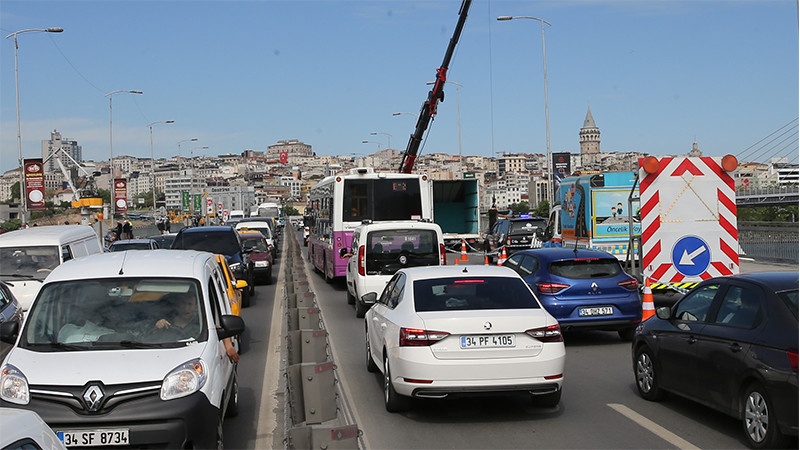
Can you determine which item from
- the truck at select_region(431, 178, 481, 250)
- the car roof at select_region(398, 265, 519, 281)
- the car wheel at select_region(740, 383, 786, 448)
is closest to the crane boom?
the truck at select_region(431, 178, 481, 250)

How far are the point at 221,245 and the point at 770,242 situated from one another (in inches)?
637

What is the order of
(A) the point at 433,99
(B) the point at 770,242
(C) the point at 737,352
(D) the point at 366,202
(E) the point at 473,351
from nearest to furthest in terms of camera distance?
(C) the point at 737,352 < (E) the point at 473,351 < (D) the point at 366,202 < (B) the point at 770,242 < (A) the point at 433,99

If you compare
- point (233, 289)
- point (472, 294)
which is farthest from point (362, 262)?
point (472, 294)

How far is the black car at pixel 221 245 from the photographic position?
19.6m

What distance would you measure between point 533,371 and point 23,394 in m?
4.23

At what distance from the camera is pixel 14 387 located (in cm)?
586

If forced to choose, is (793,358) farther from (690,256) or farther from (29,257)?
(29,257)

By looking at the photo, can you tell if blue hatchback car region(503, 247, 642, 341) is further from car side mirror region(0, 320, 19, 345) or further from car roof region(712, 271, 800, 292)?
car side mirror region(0, 320, 19, 345)

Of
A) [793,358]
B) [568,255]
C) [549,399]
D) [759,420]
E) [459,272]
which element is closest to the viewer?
[793,358]

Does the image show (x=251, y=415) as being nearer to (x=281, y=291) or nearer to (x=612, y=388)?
(x=612, y=388)

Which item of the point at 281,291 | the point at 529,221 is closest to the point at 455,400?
the point at 281,291

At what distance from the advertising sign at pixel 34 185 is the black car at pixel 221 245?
18.7 metres

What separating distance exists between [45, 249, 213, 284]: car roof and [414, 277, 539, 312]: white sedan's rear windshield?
7.25ft

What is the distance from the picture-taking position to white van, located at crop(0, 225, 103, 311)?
13.6 meters
